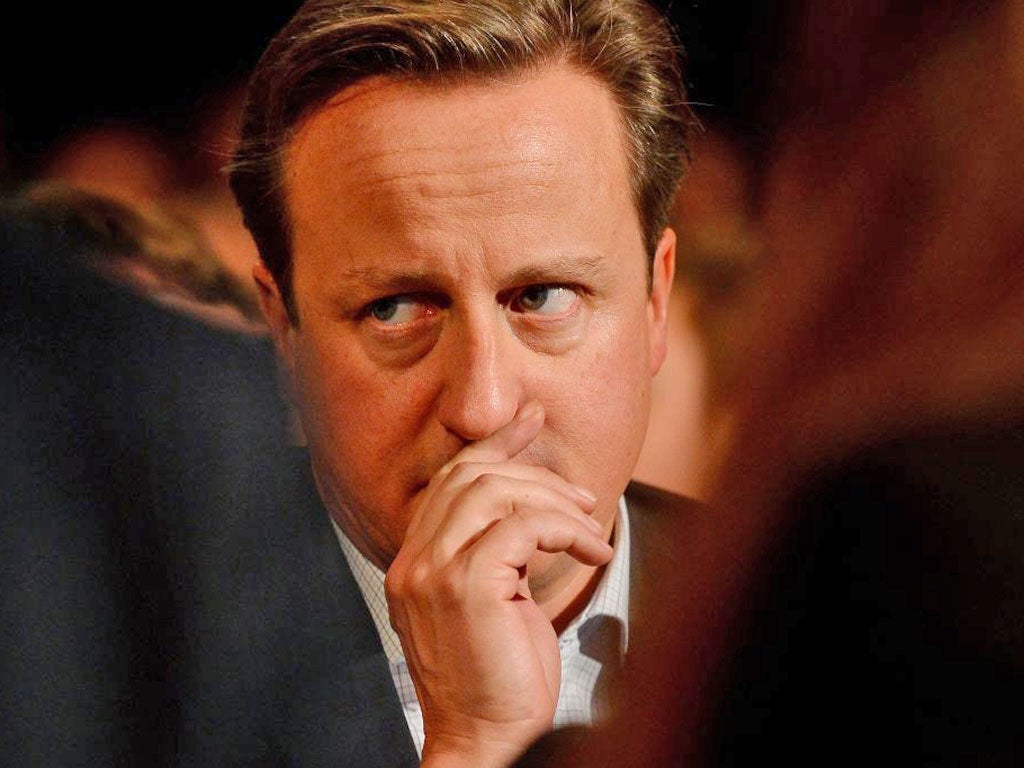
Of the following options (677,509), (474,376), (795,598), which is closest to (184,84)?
(474,376)

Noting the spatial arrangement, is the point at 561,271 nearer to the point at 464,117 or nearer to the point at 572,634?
the point at 464,117

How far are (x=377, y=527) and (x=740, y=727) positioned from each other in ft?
1.13

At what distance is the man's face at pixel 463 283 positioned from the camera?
3.25 feet

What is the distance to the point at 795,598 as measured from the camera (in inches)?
41.0

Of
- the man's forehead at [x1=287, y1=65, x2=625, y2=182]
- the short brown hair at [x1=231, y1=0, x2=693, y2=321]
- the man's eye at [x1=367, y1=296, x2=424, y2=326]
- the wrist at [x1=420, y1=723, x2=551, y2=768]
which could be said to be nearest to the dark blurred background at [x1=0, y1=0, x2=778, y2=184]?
the short brown hair at [x1=231, y1=0, x2=693, y2=321]

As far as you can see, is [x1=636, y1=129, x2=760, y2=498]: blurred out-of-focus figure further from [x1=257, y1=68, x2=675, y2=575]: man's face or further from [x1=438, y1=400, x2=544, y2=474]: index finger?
[x1=438, y1=400, x2=544, y2=474]: index finger

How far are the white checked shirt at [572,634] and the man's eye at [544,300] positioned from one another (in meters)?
0.18

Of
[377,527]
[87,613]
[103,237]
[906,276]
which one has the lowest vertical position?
[87,613]

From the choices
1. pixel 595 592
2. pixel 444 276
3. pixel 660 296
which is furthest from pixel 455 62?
pixel 595 592

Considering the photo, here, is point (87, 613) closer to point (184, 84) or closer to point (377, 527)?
point (377, 527)

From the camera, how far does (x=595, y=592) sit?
1.10 metres

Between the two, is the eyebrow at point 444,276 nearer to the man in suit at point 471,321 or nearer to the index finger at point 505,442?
the man in suit at point 471,321

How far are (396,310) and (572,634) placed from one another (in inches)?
12.4

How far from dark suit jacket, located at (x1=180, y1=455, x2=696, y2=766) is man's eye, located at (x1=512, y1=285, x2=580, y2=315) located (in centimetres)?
18
